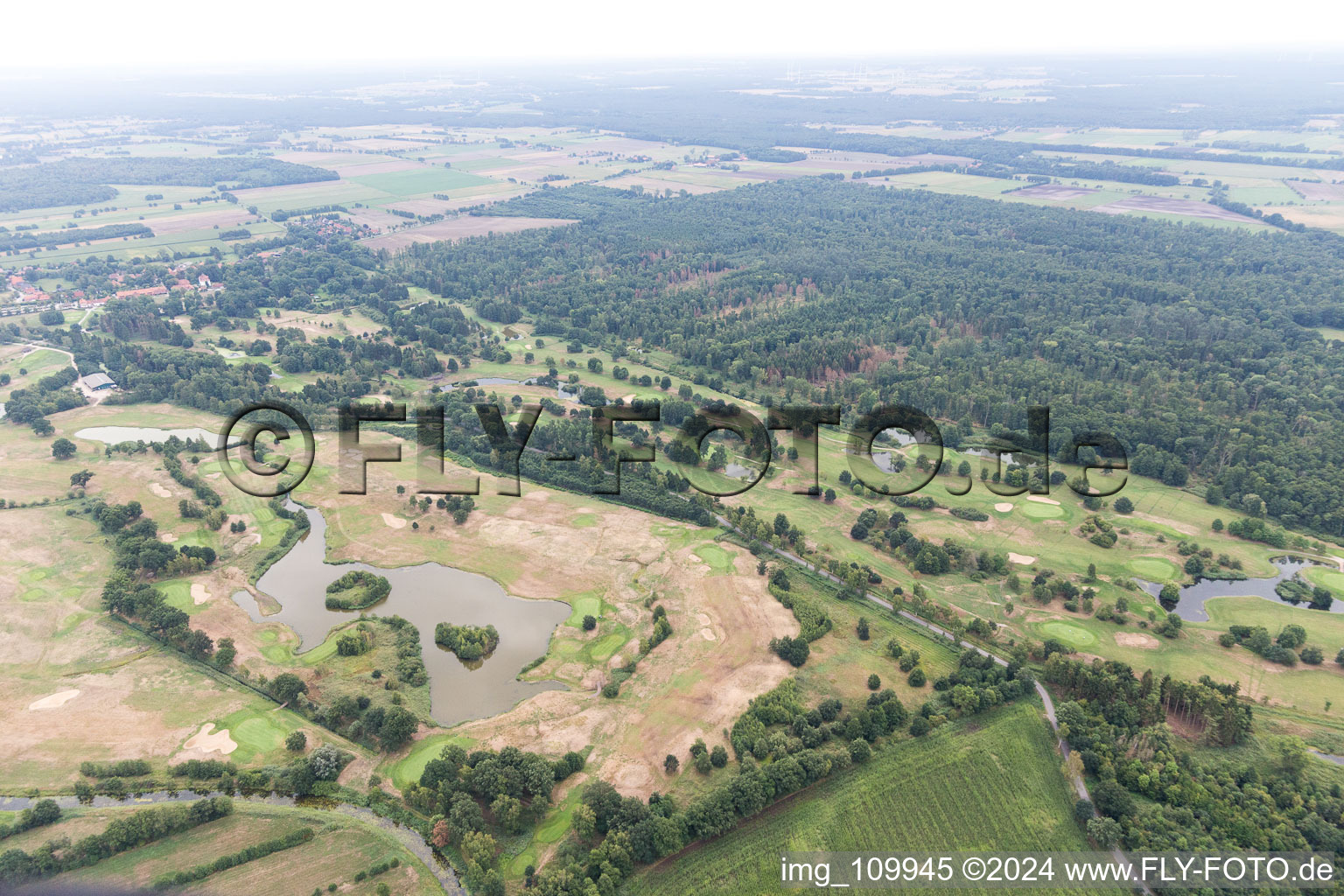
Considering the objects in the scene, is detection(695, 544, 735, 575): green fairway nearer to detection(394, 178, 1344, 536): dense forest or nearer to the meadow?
the meadow

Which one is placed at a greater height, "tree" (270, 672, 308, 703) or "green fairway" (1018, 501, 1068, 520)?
"green fairway" (1018, 501, 1068, 520)

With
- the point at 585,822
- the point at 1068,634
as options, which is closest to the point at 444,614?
the point at 585,822

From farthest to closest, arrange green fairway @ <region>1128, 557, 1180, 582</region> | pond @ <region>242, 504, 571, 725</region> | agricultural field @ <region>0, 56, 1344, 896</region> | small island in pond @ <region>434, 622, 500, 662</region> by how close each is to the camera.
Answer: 1. green fairway @ <region>1128, 557, 1180, 582</region>
2. small island in pond @ <region>434, 622, 500, 662</region>
3. pond @ <region>242, 504, 571, 725</region>
4. agricultural field @ <region>0, 56, 1344, 896</region>

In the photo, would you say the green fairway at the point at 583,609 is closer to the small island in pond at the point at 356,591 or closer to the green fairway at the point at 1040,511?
the small island in pond at the point at 356,591

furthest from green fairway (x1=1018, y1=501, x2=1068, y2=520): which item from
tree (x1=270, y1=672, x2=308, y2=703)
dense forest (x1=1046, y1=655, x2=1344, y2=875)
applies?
tree (x1=270, y1=672, x2=308, y2=703)

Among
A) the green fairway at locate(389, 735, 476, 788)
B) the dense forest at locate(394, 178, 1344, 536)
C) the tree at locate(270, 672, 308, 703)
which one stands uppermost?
the dense forest at locate(394, 178, 1344, 536)

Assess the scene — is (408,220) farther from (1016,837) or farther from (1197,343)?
(1016,837)
